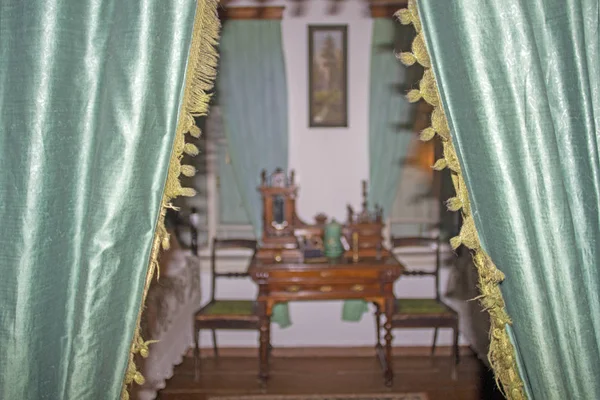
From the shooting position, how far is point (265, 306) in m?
3.10

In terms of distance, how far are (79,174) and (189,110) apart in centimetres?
29

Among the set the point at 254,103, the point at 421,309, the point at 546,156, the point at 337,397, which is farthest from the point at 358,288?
the point at 546,156

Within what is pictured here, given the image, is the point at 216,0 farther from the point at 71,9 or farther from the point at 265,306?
the point at 265,306

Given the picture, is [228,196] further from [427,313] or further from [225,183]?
[427,313]

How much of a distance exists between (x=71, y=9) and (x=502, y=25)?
97 cm

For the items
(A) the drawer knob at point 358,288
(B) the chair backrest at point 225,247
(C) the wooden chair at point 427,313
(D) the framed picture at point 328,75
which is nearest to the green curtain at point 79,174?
(A) the drawer knob at point 358,288

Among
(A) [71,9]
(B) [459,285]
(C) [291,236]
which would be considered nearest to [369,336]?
(B) [459,285]

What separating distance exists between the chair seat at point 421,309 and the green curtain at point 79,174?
2.46 m

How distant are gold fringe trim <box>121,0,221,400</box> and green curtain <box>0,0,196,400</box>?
32 mm

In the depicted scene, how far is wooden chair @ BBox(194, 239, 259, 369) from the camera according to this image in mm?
3283

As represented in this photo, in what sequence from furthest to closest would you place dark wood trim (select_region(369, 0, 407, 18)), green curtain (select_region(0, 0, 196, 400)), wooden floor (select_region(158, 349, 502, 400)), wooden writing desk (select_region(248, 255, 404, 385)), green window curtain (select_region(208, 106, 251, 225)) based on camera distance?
green window curtain (select_region(208, 106, 251, 225)) < dark wood trim (select_region(369, 0, 407, 18)) < wooden floor (select_region(158, 349, 502, 400)) < wooden writing desk (select_region(248, 255, 404, 385)) < green curtain (select_region(0, 0, 196, 400))

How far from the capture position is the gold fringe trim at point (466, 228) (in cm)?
117

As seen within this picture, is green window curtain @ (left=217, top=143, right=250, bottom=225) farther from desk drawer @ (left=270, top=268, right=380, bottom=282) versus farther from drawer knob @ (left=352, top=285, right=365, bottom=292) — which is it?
drawer knob @ (left=352, top=285, right=365, bottom=292)

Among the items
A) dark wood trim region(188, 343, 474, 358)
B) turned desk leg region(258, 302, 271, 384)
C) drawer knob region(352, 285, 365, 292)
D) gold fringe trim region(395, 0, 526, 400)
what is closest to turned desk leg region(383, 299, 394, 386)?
drawer knob region(352, 285, 365, 292)
